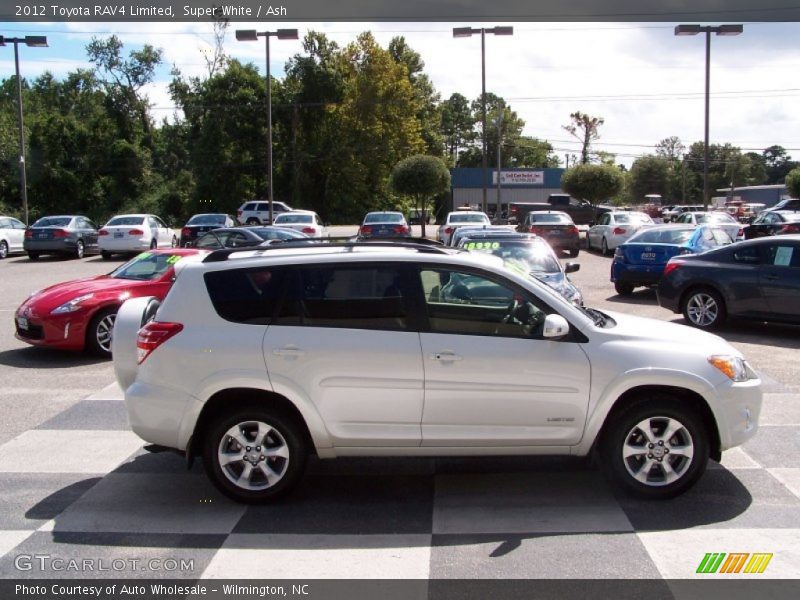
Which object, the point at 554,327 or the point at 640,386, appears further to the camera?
the point at 640,386

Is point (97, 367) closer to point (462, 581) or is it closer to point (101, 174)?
point (462, 581)

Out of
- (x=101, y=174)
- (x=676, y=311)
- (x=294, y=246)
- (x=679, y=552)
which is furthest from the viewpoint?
(x=101, y=174)

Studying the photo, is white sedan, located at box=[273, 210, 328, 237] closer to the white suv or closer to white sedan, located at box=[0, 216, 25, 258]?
white sedan, located at box=[0, 216, 25, 258]

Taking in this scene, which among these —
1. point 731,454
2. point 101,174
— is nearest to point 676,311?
point 731,454

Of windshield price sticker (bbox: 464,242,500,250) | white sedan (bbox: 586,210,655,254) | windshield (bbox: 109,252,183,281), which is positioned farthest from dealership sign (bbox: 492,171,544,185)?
windshield (bbox: 109,252,183,281)

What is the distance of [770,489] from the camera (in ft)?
18.9

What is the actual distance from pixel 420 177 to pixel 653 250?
2496 cm

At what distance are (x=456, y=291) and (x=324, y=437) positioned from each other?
4.45ft

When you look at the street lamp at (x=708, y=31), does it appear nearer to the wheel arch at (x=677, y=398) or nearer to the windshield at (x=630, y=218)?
the windshield at (x=630, y=218)

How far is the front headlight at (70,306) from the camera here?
10305 mm

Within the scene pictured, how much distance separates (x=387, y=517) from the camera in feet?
17.6

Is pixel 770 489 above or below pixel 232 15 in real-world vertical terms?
below

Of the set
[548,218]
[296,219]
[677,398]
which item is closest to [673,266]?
[677,398]

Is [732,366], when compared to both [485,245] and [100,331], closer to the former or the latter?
[485,245]
